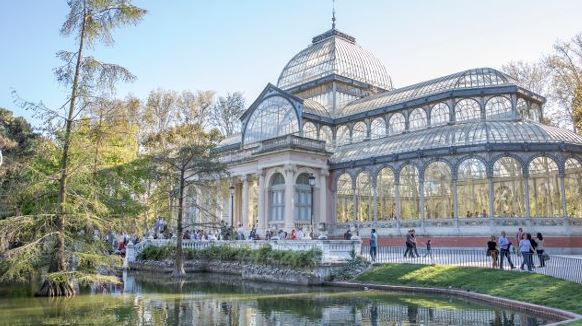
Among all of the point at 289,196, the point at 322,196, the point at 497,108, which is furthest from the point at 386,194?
the point at 497,108

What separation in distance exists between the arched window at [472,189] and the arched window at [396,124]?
812cm

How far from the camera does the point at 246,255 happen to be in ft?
90.2

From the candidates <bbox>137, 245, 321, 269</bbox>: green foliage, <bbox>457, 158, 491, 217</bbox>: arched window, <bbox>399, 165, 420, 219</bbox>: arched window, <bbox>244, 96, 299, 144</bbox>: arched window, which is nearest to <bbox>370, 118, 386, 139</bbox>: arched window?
<bbox>244, 96, 299, 144</bbox>: arched window

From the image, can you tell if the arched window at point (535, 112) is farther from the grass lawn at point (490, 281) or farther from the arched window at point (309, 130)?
the grass lawn at point (490, 281)

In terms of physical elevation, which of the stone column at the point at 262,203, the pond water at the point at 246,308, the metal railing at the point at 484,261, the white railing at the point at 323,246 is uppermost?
the stone column at the point at 262,203

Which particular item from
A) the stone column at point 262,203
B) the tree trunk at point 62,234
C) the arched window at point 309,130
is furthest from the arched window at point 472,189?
the tree trunk at point 62,234

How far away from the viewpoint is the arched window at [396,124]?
39375mm

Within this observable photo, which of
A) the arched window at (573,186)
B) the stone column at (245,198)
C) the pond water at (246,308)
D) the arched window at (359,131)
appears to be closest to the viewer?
the pond water at (246,308)

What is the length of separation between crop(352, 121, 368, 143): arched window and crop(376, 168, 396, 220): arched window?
625cm

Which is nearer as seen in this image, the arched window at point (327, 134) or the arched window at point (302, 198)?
the arched window at point (302, 198)

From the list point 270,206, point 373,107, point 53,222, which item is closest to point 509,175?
point 373,107

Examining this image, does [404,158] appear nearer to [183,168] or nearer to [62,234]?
[183,168]

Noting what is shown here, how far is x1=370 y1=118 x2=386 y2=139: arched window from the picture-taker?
40.7m

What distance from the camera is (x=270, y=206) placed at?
38875mm
